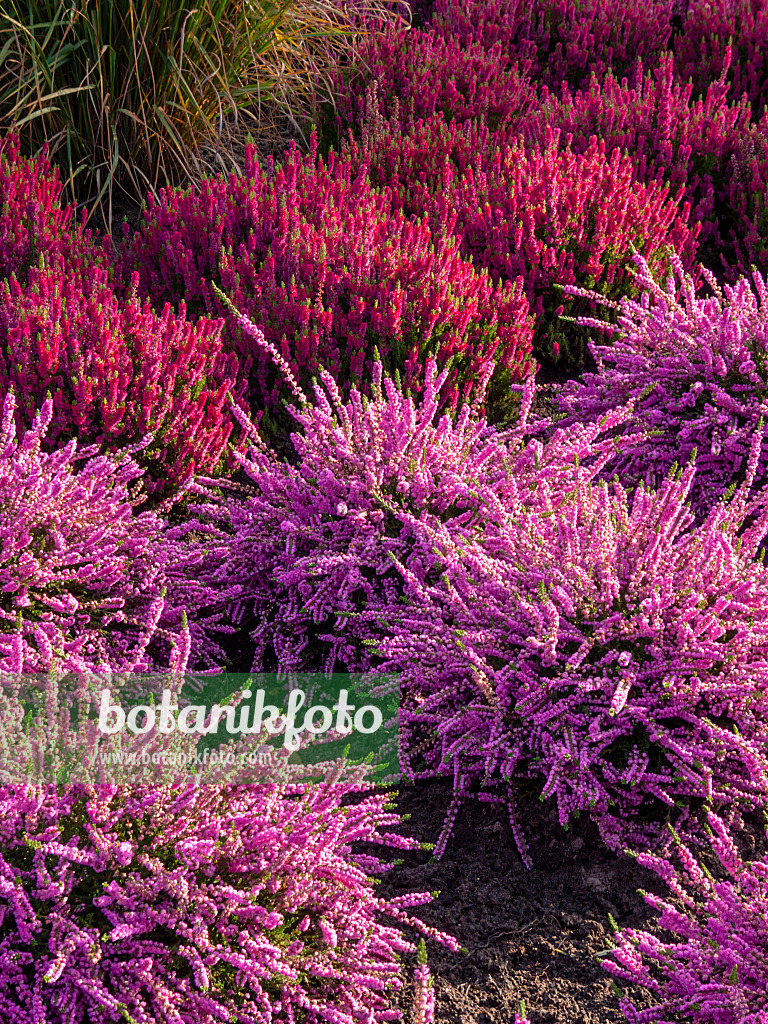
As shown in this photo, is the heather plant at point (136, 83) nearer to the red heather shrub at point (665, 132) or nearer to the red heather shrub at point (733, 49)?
the red heather shrub at point (665, 132)

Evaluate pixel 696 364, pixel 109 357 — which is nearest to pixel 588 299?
pixel 696 364

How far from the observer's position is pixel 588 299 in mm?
4301

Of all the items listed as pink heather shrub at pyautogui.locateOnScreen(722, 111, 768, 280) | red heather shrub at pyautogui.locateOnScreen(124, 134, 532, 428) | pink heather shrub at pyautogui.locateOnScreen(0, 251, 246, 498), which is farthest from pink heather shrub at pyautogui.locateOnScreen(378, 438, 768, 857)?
pink heather shrub at pyautogui.locateOnScreen(722, 111, 768, 280)

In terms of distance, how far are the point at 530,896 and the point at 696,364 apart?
2.06 meters

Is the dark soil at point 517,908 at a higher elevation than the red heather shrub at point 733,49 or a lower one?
lower

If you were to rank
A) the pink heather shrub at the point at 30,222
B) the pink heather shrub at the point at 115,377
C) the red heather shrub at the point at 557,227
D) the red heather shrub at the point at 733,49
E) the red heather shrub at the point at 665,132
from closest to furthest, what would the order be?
the pink heather shrub at the point at 115,377 → the pink heather shrub at the point at 30,222 → the red heather shrub at the point at 557,227 → the red heather shrub at the point at 665,132 → the red heather shrub at the point at 733,49

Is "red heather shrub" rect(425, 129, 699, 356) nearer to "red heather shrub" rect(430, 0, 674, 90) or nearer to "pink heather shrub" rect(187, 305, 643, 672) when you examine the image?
"pink heather shrub" rect(187, 305, 643, 672)

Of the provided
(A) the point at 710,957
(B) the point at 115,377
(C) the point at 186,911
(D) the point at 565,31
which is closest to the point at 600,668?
(A) the point at 710,957

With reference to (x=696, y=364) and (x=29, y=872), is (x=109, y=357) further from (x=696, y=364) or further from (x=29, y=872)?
(x=696, y=364)

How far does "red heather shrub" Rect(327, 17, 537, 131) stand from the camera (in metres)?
5.51

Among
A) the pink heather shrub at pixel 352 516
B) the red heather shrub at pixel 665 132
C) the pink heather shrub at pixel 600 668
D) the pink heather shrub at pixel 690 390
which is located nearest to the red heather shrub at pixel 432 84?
the red heather shrub at pixel 665 132

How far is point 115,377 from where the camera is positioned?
3.05m

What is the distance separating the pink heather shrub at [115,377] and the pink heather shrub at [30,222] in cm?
39

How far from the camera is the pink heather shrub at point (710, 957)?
1788 millimetres
